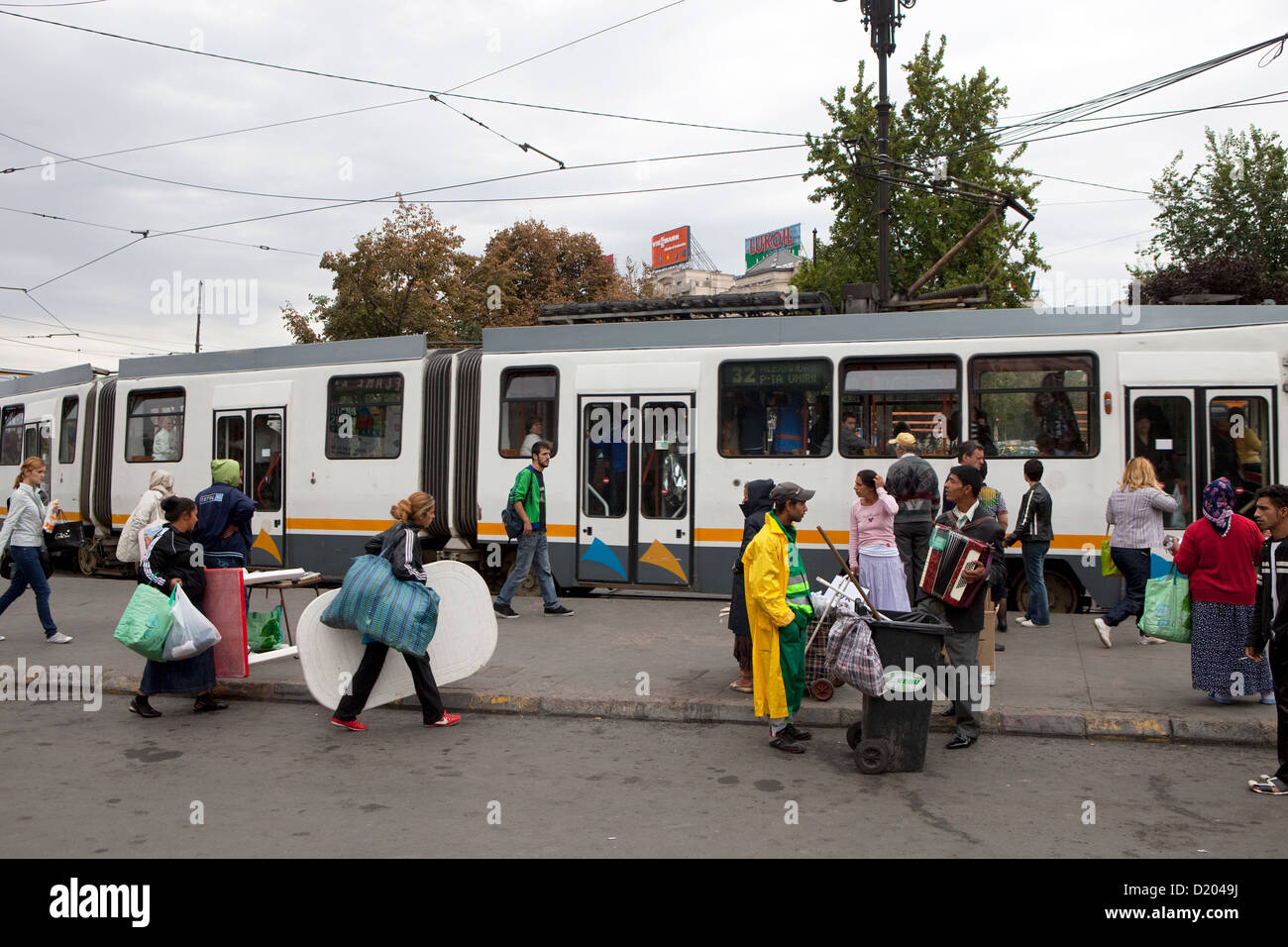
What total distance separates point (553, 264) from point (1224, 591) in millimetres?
40467

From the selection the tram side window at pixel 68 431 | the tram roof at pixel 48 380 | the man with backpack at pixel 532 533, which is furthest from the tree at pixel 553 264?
the man with backpack at pixel 532 533

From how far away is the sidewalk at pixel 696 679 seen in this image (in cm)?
696

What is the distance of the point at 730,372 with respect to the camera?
40.0ft

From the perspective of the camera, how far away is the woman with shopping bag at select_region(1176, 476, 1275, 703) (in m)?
7.04

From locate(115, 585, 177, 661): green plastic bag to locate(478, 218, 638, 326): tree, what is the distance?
118 ft

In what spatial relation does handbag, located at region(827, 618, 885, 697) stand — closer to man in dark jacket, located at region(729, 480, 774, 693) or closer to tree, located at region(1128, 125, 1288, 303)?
man in dark jacket, located at region(729, 480, 774, 693)

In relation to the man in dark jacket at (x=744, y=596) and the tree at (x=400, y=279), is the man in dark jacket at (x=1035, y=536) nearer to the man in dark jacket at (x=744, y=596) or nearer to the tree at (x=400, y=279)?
the man in dark jacket at (x=744, y=596)

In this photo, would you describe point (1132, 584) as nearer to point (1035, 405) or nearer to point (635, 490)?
point (1035, 405)

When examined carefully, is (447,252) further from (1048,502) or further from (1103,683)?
(1103,683)

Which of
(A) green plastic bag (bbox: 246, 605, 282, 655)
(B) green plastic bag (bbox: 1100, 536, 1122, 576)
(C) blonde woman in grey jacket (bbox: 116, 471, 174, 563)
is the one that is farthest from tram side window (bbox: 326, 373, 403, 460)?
(B) green plastic bag (bbox: 1100, 536, 1122, 576)
